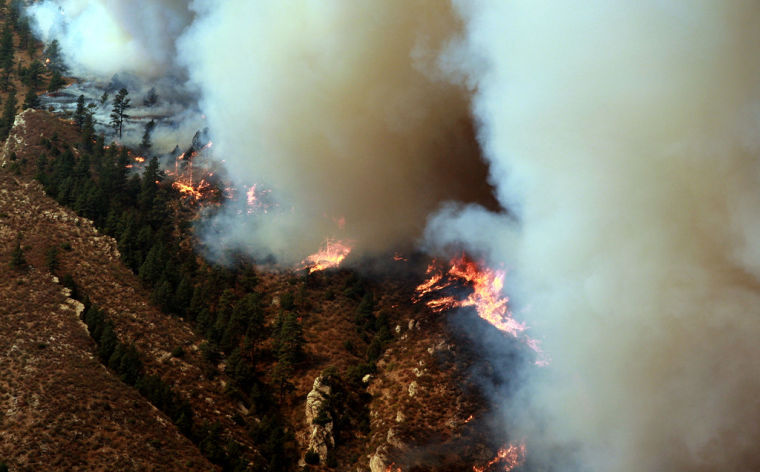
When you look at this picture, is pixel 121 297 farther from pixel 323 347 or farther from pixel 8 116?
pixel 8 116

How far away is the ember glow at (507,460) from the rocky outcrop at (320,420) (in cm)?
1836

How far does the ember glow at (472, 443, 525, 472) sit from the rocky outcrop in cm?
1836

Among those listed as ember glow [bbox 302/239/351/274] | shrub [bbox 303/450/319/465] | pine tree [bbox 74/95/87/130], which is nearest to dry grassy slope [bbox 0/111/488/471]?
shrub [bbox 303/450/319/465]

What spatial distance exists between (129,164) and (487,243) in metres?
73.0

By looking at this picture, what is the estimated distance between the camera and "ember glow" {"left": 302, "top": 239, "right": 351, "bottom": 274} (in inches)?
4072

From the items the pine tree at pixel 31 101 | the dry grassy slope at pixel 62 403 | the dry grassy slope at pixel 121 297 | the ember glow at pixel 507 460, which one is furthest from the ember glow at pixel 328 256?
the pine tree at pixel 31 101

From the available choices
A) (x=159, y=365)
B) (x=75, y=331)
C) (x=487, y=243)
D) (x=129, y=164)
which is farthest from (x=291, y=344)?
(x=129, y=164)

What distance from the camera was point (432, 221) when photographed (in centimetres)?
10506

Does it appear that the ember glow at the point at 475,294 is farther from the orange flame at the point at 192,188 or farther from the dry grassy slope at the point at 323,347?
the orange flame at the point at 192,188

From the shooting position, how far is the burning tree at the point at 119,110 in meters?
126

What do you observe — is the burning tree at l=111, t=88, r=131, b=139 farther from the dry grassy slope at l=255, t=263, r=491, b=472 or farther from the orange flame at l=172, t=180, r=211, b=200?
the dry grassy slope at l=255, t=263, r=491, b=472

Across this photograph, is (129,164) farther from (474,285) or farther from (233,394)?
(474,285)

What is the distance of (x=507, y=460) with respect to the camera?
2598 inches

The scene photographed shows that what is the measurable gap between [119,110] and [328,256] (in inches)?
2475
